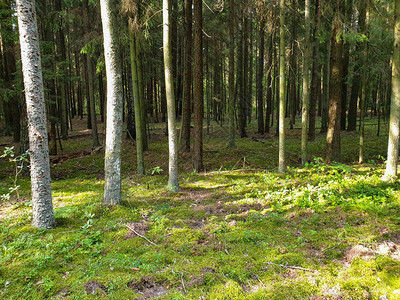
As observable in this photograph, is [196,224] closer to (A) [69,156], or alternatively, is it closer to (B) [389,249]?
(B) [389,249]

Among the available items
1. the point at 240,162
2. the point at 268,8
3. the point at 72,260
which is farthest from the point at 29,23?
the point at 240,162

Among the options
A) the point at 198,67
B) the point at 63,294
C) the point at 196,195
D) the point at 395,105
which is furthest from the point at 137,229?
the point at 395,105

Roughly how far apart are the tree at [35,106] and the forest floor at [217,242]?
701 mm

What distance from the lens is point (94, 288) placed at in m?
3.52

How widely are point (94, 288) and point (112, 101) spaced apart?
3.87 metres

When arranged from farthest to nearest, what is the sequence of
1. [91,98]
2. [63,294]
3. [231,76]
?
1. [91,98]
2. [231,76]
3. [63,294]

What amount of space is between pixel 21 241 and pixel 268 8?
9.57m

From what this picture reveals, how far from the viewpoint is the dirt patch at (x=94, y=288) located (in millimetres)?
3451

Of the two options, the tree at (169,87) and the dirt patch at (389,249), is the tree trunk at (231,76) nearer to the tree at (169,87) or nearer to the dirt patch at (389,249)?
→ the tree at (169,87)

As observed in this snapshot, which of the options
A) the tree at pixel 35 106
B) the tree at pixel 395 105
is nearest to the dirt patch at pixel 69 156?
the tree at pixel 35 106

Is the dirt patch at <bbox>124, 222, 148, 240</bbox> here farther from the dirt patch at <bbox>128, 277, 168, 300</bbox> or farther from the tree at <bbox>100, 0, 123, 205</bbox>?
the dirt patch at <bbox>128, 277, 168, 300</bbox>

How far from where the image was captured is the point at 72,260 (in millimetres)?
4211

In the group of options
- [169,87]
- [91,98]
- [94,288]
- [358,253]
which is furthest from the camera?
[91,98]

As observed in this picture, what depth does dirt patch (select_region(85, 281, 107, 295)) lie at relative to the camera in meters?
3.45
